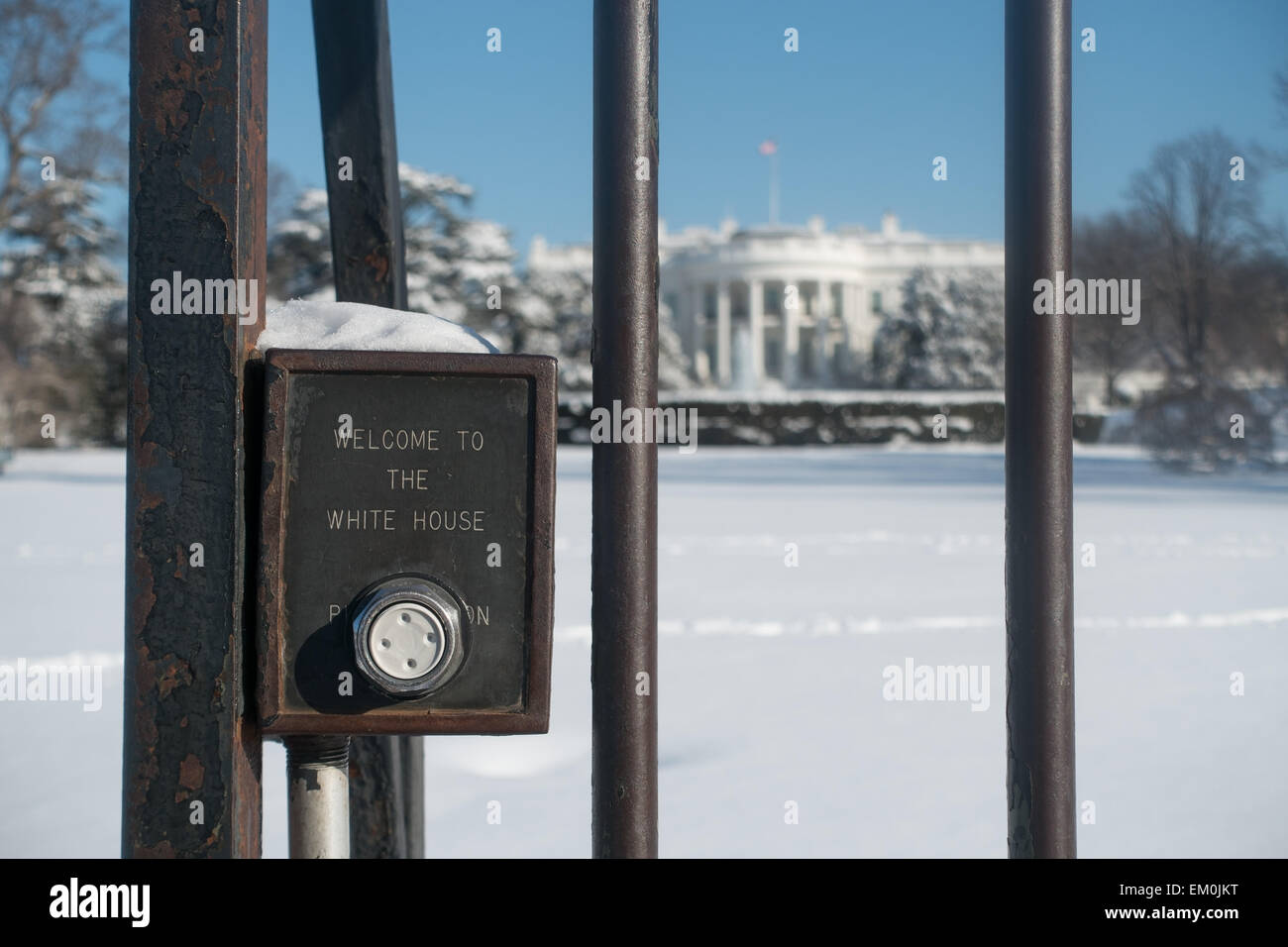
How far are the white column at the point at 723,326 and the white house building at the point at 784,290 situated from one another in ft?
0.18

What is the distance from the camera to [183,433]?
1.17 meters

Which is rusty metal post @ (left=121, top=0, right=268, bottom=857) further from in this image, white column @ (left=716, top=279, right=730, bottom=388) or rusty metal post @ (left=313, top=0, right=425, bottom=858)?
white column @ (left=716, top=279, right=730, bottom=388)

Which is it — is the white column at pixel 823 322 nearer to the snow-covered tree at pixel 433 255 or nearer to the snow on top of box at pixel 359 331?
the snow-covered tree at pixel 433 255

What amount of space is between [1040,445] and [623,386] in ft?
1.74

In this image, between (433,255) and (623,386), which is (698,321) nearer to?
(433,255)

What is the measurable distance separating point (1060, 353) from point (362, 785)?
4.50 feet

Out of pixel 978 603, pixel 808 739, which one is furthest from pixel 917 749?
pixel 978 603

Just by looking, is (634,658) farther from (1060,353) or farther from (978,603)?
(978,603)

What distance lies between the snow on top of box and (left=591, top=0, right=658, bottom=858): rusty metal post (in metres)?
0.17

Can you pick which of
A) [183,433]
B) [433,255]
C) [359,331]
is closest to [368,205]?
[359,331]

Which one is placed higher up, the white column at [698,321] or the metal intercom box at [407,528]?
the white column at [698,321]

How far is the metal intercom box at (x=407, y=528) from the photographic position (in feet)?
4.02

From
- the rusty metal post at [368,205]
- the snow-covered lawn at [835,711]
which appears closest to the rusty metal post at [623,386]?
the rusty metal post at [368,205]
